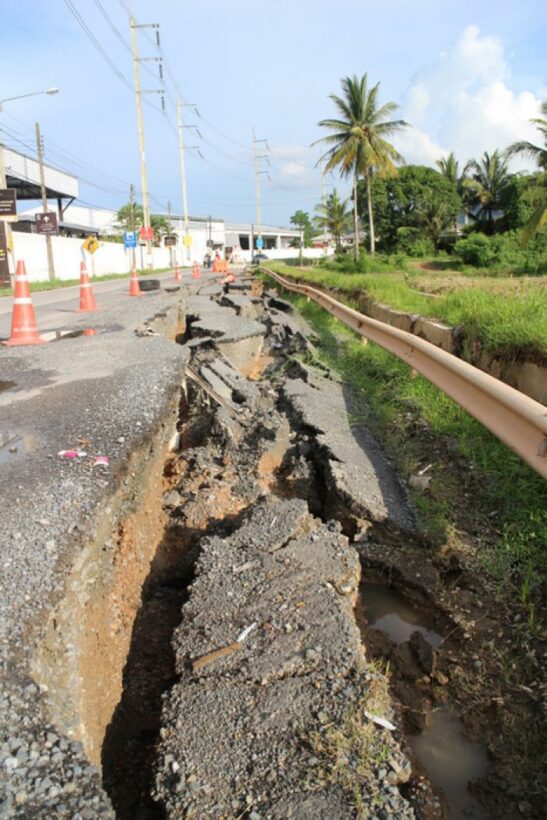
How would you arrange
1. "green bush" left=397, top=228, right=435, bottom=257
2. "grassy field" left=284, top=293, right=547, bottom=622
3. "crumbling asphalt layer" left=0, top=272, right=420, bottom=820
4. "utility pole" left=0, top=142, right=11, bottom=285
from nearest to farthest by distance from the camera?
"crumbling asphalt layer" left=0, top=272, right=420, bottom=820, "grassy field" left=284, top=293, right=547, bottom=622, "utility pole" left=0, top=142, right=11, bottom=285, "green bush" left=397, top=228, right=435, bottom=257

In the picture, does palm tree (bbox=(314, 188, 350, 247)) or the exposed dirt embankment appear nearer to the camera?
the exposed dirt embankment

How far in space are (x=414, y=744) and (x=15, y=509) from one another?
5.33 ft

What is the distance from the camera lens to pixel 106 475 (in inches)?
106

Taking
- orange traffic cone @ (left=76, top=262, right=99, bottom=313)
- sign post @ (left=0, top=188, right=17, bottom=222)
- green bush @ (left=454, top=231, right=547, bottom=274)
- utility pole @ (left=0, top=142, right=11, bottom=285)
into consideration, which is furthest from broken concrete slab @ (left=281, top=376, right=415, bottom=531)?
green bush @ (left=454, top=231, right=547, bottom=274)

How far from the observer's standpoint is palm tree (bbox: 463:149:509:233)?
42.9m

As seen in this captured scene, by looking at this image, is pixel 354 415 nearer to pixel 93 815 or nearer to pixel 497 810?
pixel 497 810

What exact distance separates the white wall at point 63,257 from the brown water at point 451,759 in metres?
21.1

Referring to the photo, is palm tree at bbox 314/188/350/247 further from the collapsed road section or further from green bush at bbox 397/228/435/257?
the collapsed road section

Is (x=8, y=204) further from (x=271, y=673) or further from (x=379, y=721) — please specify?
(x=379, y=721)

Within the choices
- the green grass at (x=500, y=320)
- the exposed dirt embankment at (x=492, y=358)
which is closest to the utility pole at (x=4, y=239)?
the green grass at (x=500, y=320)

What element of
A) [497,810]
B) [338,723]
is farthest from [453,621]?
[338,723]

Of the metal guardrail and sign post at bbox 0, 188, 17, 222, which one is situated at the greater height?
sign post at bbox 0, 188, 17, 222

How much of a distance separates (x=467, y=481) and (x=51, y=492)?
2.26 meters

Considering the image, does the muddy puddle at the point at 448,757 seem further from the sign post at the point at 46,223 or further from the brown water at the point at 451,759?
the sign post at the point at 46,223
